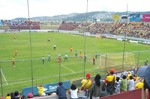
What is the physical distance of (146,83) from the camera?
2.78 metres

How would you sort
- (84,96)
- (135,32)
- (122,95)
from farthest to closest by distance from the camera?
1. (135,32)
2. (84,96)
3. (122,95)

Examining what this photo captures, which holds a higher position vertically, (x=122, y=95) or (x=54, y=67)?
(x=122, y=95)

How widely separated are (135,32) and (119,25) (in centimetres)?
1338

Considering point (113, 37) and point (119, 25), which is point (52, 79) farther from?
point (119, 25)

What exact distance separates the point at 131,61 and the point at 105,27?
52386 millimetres

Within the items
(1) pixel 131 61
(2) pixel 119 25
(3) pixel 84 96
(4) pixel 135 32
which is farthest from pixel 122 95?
(2) pixel 119 25

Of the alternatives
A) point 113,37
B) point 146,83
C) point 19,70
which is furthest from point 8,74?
point 113,37

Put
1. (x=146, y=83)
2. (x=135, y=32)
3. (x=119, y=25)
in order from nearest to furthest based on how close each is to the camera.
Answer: (x=146, y=83), (x=135, y=32), (x=119, y=25)

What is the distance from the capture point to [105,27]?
256 ft

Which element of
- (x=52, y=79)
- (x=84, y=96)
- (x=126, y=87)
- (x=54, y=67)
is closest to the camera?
(x=84, y=96)

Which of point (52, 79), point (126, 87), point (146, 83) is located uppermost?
point (146, 83)

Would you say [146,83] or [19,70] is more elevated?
[146,83]

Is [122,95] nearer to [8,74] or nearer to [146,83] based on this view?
[146,83]

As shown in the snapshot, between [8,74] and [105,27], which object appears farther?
[105,27]
